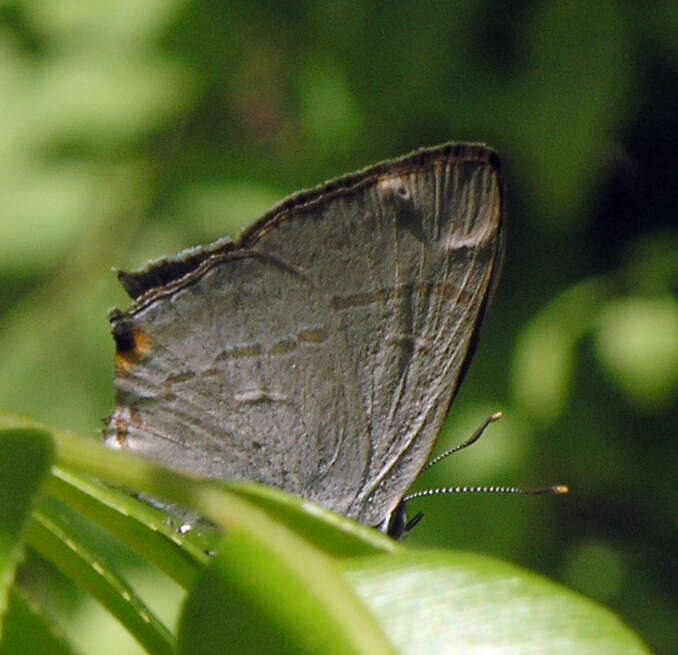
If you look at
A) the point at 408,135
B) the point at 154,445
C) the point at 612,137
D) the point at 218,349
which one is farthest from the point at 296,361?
the point at 612,137

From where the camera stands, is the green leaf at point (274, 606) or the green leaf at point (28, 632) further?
the green leaf at point (28, 632)

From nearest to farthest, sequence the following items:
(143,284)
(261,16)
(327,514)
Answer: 1. (327,514)
2. (143,284)
3. (261,16)

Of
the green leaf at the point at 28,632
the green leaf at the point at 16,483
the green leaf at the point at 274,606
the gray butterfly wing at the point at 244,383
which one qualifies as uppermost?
the green leaf at the point at 16,483

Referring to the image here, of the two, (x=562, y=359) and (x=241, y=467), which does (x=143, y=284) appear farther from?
(x=562, y=359)

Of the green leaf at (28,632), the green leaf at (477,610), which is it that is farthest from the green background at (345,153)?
the green leaf at (477,610)

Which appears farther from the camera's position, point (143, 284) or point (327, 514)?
point (143, 284)

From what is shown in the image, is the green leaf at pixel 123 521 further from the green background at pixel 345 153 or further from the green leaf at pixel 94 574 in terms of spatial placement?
the green background at pixel 345 153
